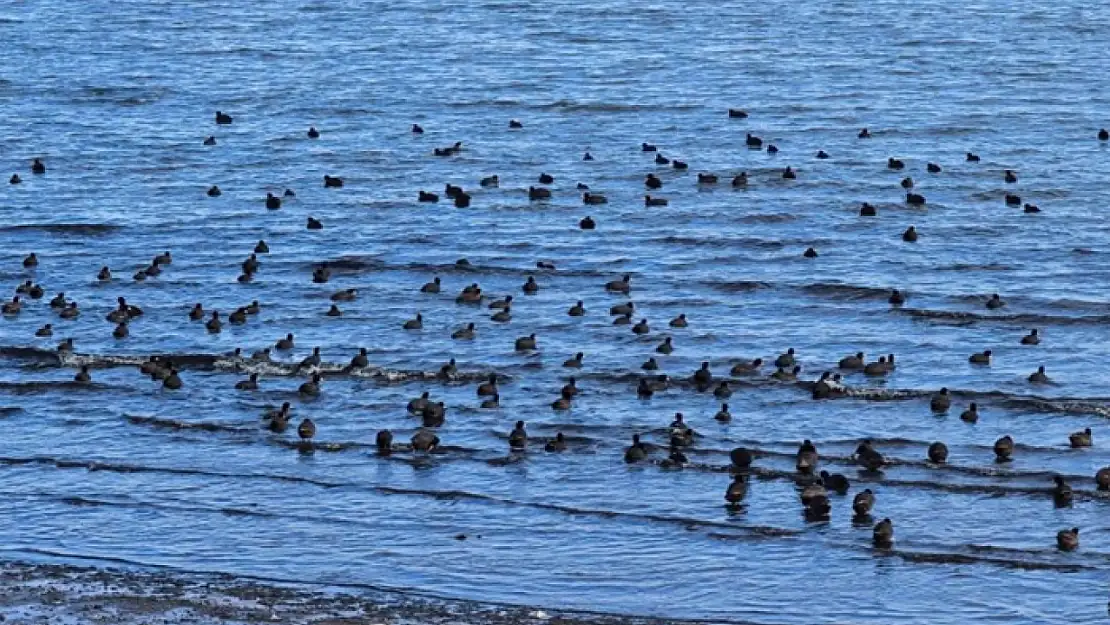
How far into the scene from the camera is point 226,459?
117ft

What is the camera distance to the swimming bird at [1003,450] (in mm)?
35250

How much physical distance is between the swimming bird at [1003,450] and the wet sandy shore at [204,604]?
9.46m

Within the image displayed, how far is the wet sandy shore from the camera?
88.3 feet

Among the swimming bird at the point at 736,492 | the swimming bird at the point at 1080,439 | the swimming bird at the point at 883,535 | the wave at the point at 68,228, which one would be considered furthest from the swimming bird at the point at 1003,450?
the wave at the point at 68,228

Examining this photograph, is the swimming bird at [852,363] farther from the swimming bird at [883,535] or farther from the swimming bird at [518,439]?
the swimming bird at [883,535]

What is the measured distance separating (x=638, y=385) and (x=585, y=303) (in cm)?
615

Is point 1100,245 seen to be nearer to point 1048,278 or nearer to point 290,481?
point 1048,278

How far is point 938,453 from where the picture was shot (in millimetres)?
34969

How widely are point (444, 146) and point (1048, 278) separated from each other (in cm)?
2123

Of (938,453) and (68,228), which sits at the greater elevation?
(68,228)

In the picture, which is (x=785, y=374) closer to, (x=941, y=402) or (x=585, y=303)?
(x=941, y=402)

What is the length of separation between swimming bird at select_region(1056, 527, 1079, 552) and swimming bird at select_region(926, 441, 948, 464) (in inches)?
159

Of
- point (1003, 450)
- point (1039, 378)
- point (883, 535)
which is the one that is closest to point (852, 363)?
point (1039, 378)

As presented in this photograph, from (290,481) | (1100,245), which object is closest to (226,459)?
(290,481)
